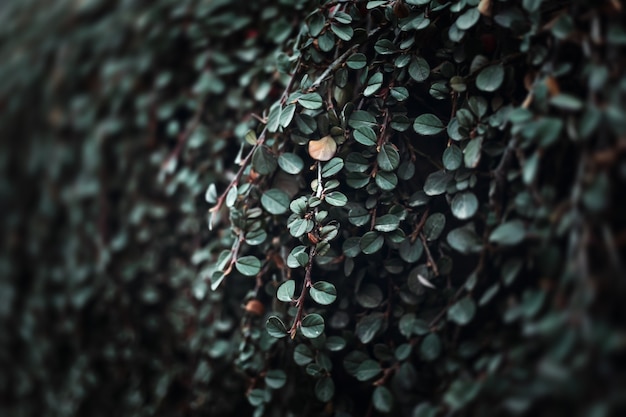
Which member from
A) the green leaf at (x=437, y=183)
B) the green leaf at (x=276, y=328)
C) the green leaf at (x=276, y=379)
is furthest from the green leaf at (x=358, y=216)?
the green leaf at (x=276, y=379)

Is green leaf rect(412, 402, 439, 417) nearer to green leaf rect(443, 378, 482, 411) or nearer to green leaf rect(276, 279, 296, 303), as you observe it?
green leaf rect(443, 378, 482, 411)

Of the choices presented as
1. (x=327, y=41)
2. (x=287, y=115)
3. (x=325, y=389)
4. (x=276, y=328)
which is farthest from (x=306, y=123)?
(x=325, y=389)

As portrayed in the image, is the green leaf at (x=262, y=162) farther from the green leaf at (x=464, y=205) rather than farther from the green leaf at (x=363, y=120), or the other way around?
the green leaf at (x=464, y=205)

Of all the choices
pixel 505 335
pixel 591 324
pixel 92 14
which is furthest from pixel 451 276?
pixel 92 14

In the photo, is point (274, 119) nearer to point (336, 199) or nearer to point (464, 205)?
point (336, 199)

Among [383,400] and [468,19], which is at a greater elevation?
[468,19]

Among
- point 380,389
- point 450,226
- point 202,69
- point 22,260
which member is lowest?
point 22,260

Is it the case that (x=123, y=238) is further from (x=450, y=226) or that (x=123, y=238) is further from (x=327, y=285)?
(x=450, y=226)
